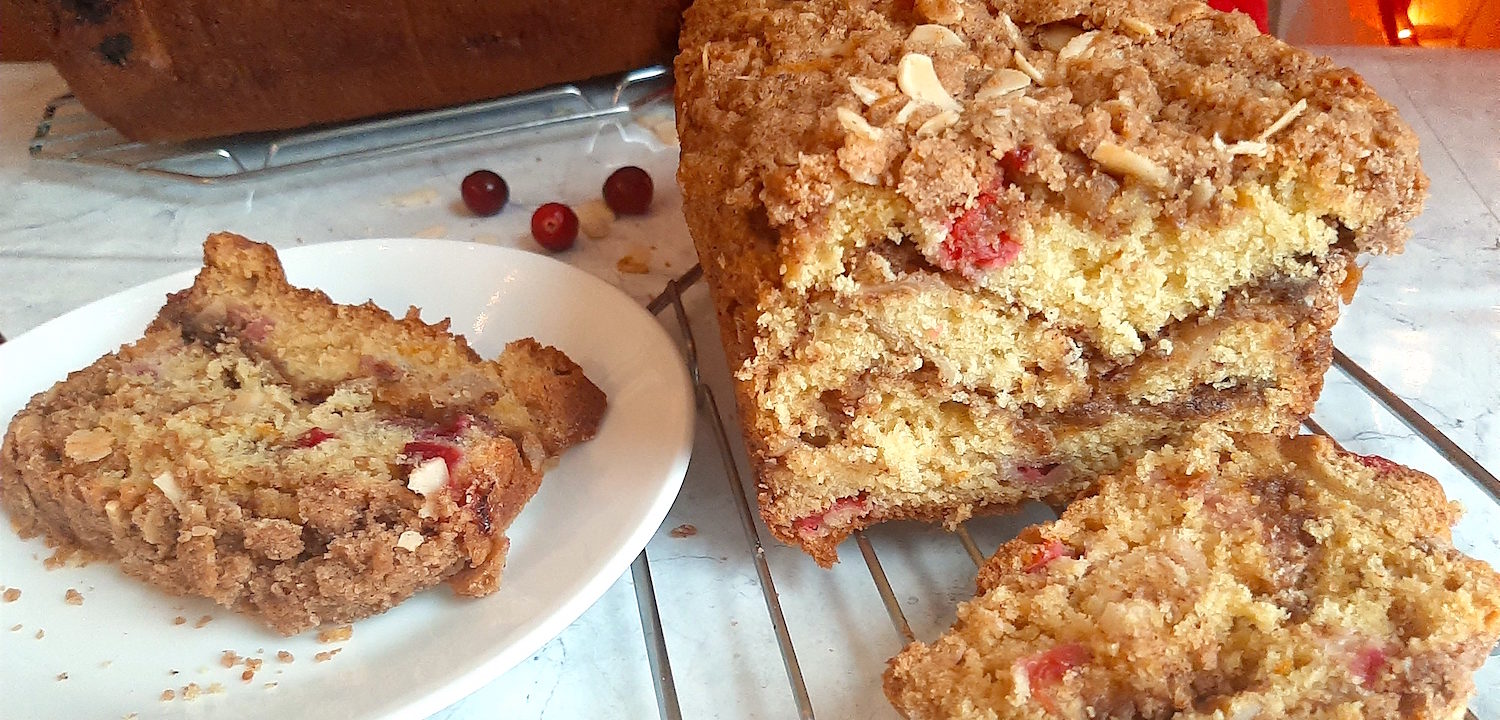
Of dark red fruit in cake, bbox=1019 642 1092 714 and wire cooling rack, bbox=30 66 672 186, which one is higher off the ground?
dark red fruit in cake, bbox=1019 642 1092 714

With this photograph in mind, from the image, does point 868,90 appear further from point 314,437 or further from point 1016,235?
point 314,437

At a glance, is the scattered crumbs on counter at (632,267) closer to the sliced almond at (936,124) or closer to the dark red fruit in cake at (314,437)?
the dark red fruit in cake at (314,437)

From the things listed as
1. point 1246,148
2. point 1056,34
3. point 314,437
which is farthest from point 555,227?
point 1246,148

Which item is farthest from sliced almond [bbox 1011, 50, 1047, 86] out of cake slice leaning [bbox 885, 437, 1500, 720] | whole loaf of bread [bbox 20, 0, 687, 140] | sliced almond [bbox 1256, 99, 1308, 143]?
whole loaf of bread [bbox 20, 0, 687, 140]

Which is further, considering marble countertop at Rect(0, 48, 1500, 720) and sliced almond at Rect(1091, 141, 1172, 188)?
marble countertop at Rect(0, 48, 1500, 720)

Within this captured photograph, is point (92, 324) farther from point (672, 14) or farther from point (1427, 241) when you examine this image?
point (1427, 241)

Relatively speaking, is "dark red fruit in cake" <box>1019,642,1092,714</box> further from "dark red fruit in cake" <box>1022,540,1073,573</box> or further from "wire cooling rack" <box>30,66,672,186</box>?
"wire cooling rack" <box>30,66,672,186</box>

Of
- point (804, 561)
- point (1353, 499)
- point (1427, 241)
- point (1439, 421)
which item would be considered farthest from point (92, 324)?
point (1427, 241)
